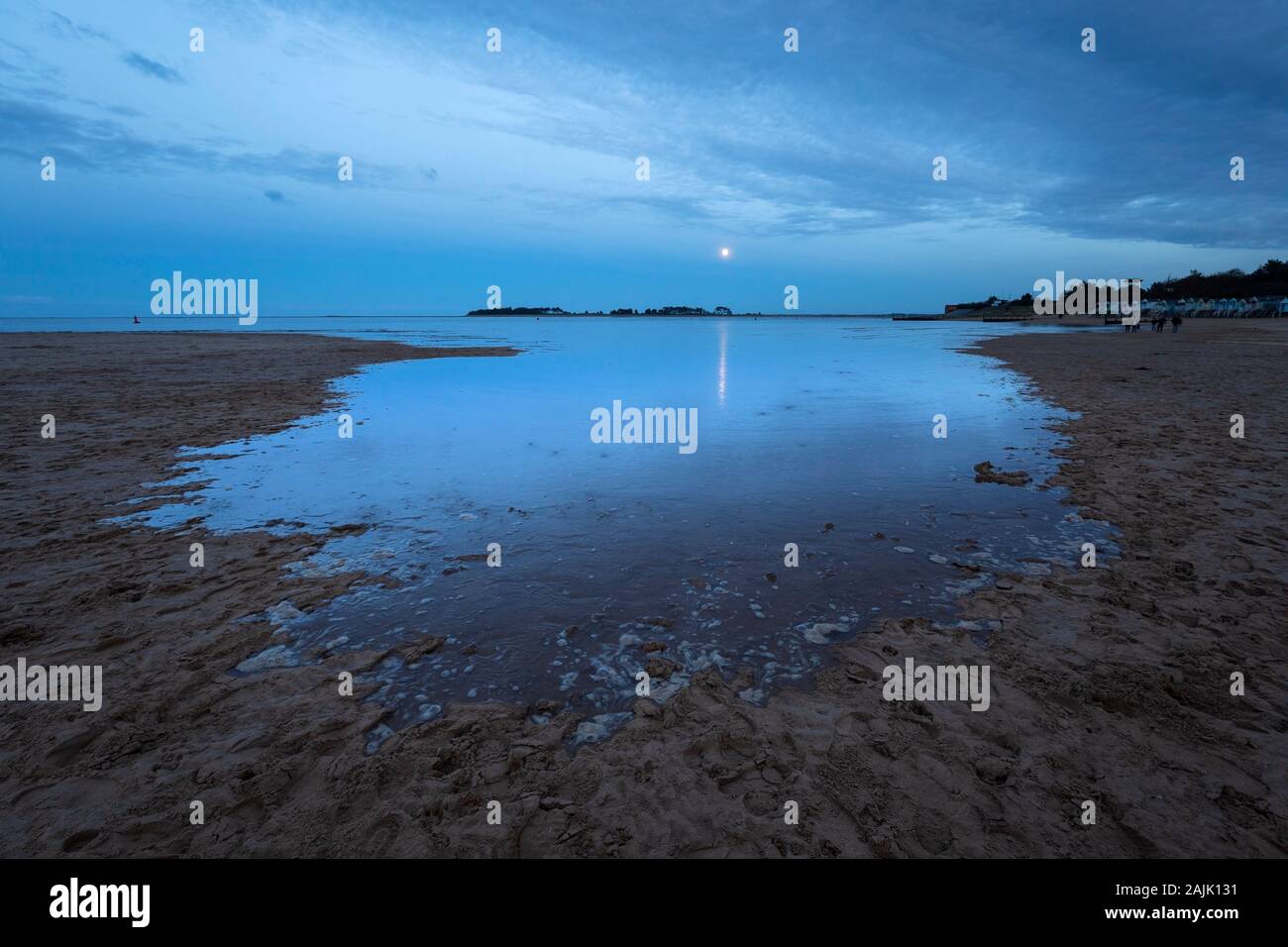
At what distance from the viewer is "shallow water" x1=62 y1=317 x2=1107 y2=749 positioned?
5.75m

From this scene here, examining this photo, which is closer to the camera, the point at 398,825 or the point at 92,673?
the point at 398,825

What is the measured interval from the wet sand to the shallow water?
0.43 m

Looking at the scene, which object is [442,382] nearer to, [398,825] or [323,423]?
[323,423]

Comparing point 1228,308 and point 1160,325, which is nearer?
point 1160,325

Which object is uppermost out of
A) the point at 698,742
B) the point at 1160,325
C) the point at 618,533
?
the point at 1160,325

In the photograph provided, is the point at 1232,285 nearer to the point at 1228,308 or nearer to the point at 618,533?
the point at 1228,308

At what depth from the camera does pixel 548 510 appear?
10.0 meters

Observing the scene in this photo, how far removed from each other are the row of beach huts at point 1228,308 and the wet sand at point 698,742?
123032 mm

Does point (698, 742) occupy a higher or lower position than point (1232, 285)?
lower

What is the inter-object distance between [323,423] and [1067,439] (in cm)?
2142

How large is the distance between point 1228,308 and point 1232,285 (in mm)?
46819

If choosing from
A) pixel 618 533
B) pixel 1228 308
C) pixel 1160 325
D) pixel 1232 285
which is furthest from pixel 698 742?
pixel 1232 285

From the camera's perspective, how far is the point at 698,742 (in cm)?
447
